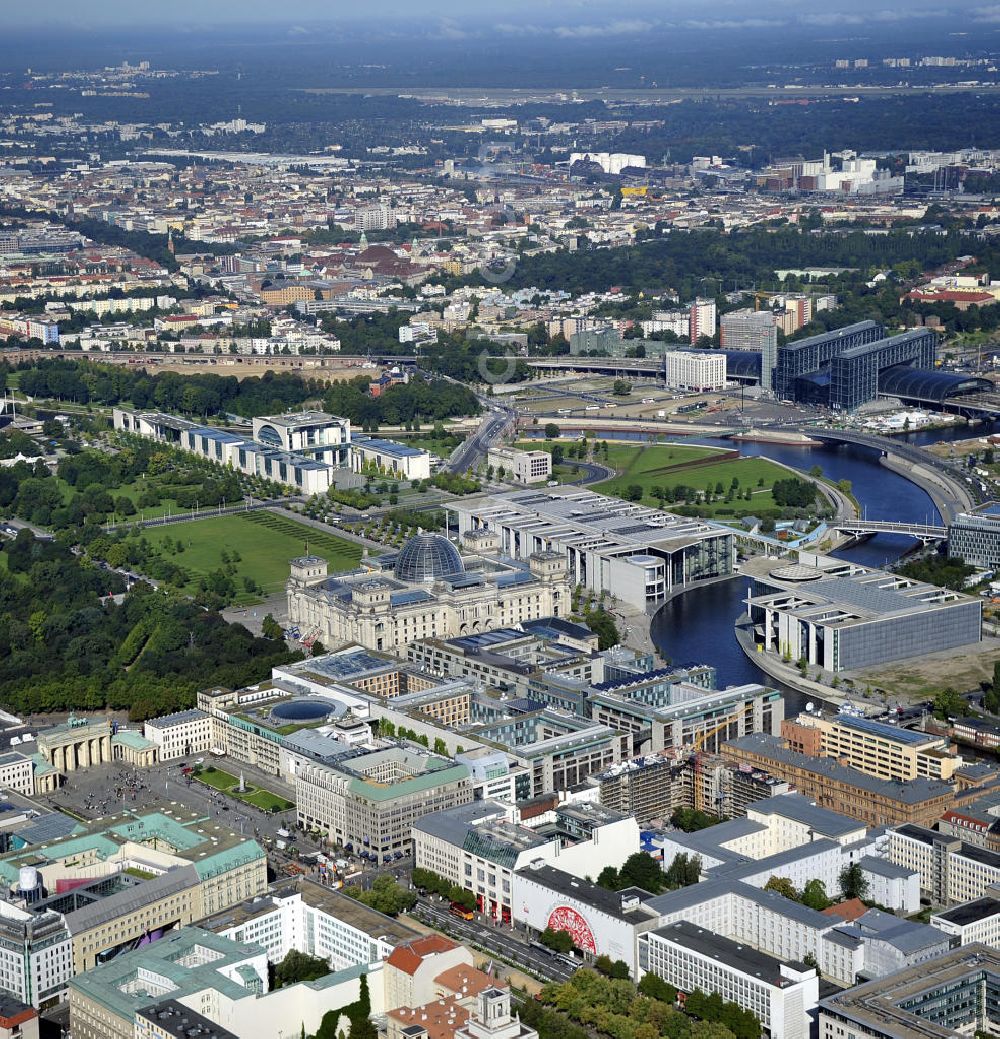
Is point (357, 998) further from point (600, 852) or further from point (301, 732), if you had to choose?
point (301, 732)

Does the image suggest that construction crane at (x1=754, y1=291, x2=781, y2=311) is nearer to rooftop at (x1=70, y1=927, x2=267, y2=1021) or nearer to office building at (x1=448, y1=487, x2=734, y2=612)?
office building at (x1=448, y1=487, x2=734, y2=612)

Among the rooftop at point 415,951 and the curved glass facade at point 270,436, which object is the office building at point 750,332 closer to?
the curved glass facade at point 270,436

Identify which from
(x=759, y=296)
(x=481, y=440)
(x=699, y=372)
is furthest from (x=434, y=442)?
(x=759, y=296)

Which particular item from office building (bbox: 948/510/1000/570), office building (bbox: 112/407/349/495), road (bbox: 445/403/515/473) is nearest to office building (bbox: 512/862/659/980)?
office building (bbox: 948/510/1000/570)

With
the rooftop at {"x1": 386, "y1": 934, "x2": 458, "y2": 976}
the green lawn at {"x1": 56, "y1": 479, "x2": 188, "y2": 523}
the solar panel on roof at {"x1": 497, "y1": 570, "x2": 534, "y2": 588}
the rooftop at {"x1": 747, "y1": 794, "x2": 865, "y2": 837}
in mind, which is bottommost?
the green lawn at {"x1": 56, "y1": 479, "x2": 188, "y2": 523}

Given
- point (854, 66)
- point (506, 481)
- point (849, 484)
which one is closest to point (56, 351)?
point (506, 481)
